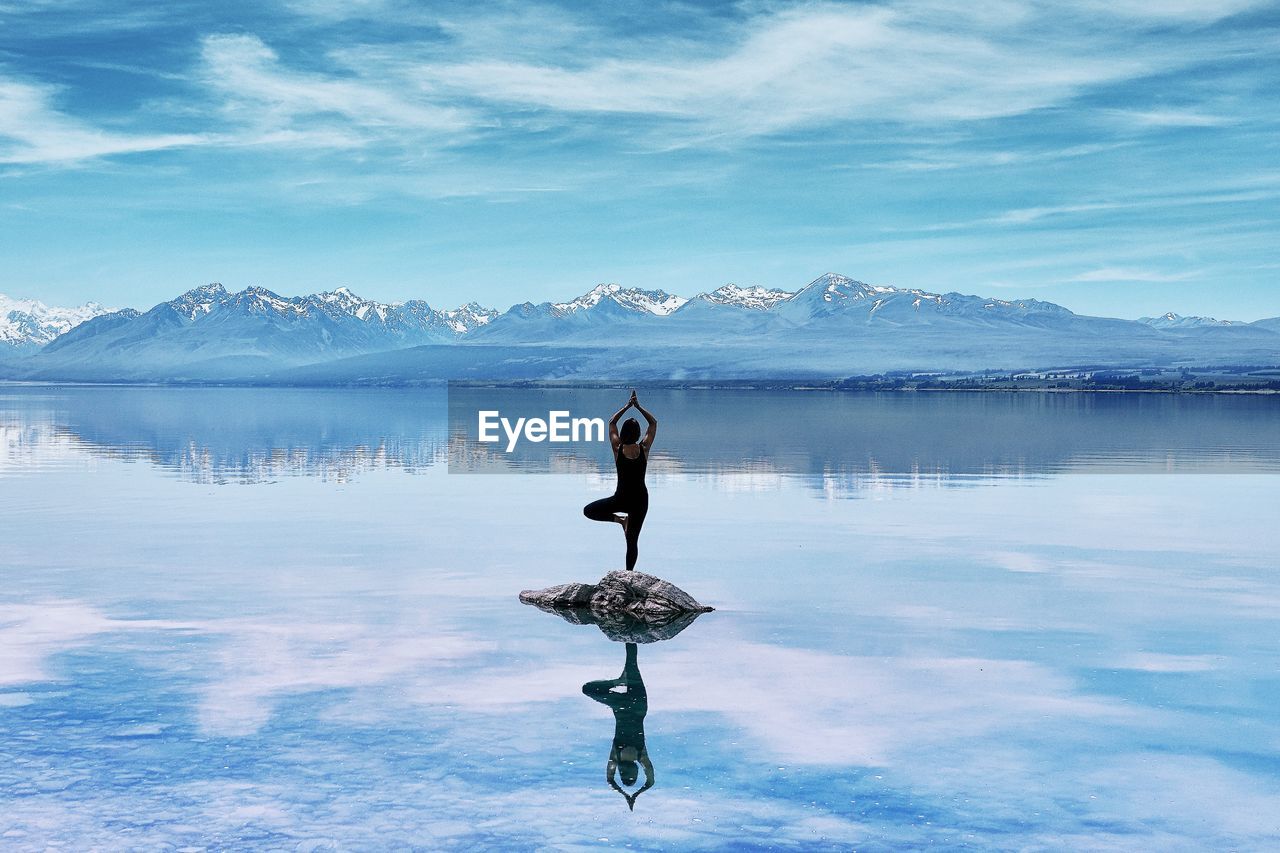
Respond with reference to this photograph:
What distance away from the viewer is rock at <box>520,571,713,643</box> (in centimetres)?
→ 2334

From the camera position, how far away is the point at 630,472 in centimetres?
2402

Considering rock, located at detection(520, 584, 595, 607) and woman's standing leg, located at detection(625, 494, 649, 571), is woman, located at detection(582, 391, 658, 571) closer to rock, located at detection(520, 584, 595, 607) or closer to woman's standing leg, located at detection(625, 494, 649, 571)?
woman's standing leg, located at detection(625, 494, 649, 571)

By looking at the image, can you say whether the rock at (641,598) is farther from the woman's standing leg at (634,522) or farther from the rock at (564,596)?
the woman's standing leg at (634,522)

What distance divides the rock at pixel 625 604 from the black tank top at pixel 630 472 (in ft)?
5.25

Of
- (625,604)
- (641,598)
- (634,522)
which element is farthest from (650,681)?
(634,522)

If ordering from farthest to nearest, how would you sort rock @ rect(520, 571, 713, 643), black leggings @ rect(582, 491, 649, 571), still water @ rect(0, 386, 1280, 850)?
black leggings @ rect(582, 491, 649, 571) < rock @ rect(520, 571, 713, 643) < still water @ rect(0, 386, 1280, 850)

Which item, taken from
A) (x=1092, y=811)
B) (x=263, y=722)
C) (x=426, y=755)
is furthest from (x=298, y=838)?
(x=1092, y=811)

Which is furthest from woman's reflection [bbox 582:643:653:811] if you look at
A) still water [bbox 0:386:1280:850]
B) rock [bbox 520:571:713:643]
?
rock [bbox 520:571:713:643]

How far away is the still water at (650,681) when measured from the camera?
13547mm

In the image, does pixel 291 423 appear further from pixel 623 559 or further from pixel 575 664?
pixel 575 664

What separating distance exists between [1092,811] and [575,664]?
842cm

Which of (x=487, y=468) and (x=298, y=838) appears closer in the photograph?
(x=298, y=838)

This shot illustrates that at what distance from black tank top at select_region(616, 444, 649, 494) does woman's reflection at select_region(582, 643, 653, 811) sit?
369cm

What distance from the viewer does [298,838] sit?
12.8 meters
